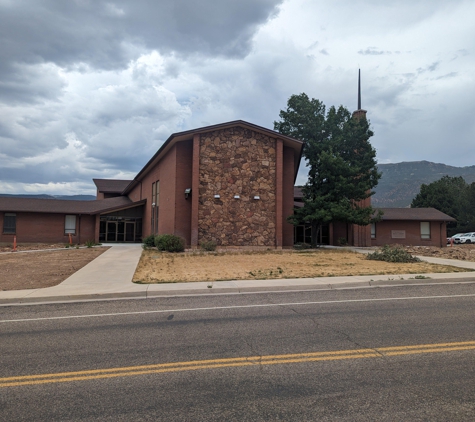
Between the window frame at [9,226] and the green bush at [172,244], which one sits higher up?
the window frame at [9,226]

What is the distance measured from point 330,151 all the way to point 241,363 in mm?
25181

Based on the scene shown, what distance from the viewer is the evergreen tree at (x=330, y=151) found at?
94.9 feet

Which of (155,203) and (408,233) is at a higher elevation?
(155,203)

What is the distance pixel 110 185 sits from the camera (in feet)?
185

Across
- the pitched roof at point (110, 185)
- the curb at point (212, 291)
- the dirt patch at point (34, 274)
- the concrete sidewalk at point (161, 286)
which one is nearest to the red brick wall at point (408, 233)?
the concrete sidewalk at point (161, 286)

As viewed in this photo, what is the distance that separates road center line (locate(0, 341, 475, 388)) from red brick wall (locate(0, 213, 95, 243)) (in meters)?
34.2

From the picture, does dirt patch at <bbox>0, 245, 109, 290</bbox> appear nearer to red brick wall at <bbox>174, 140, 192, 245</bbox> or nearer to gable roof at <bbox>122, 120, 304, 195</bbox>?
red brick wall at <bbox>174, 140, 192, 245</bbox>

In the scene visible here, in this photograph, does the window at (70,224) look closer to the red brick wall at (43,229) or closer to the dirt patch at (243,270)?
the red brick wall at (43,229)

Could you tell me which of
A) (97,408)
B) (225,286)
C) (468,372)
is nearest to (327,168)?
(225,286)

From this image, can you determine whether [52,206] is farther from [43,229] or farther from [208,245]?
Answer: [208,245]

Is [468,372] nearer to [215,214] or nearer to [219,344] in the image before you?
[219,344]

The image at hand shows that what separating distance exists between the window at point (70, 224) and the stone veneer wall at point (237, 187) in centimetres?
1715

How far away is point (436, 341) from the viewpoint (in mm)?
6047

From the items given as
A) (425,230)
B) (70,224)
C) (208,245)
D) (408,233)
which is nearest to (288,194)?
(208,245)
